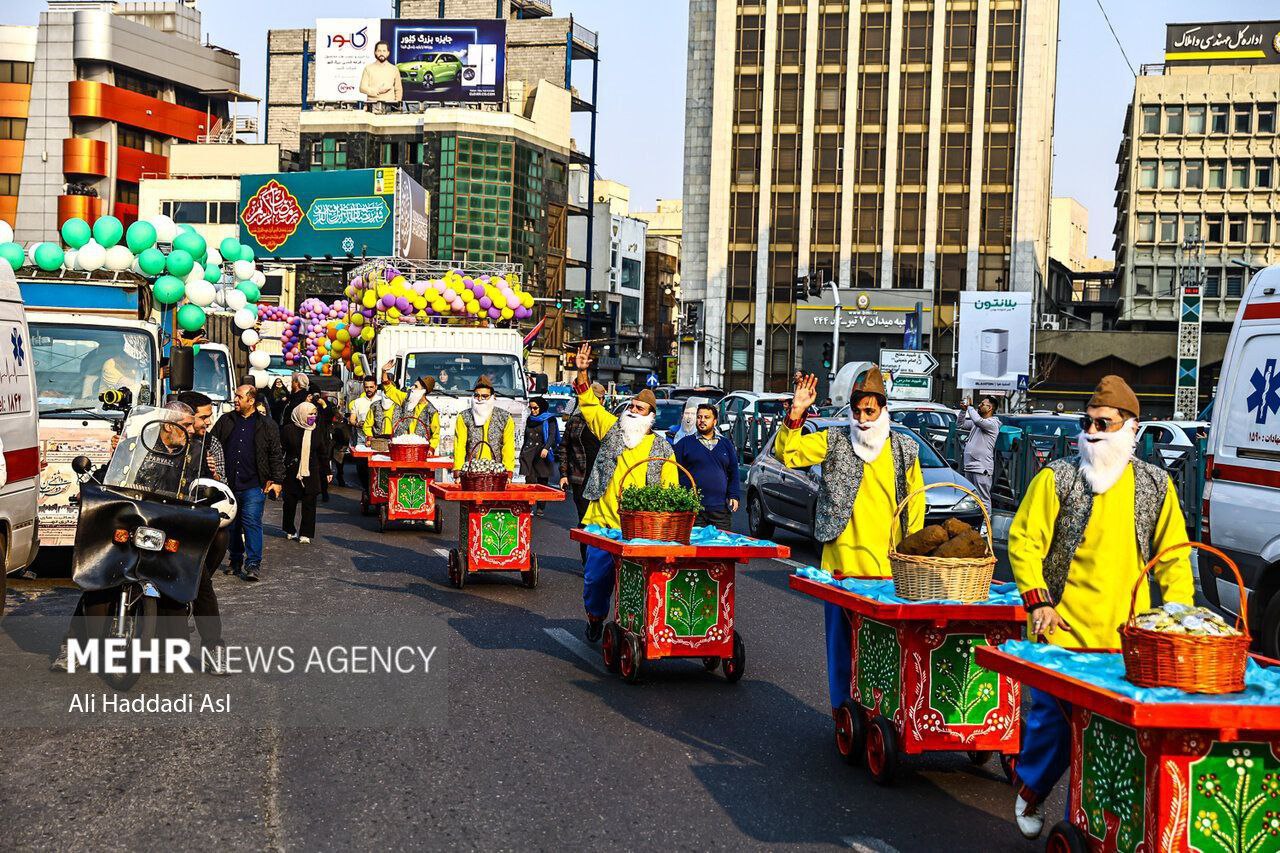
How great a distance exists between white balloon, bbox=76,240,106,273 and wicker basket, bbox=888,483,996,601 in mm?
13125

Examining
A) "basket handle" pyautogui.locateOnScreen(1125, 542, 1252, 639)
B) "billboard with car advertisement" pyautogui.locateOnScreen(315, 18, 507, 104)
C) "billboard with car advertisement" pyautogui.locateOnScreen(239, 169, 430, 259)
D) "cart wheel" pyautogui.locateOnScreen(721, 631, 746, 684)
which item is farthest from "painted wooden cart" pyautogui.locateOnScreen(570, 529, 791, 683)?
"billboard with car advertisement" pyautogui.locateOnScreen(315, 18, 507, 104)

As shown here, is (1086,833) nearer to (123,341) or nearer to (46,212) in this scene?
(123,341)

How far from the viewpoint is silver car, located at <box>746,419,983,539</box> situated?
16359 millimetres

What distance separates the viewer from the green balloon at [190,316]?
61.8 feet

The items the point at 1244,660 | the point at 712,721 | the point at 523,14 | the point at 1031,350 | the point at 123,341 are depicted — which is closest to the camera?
the point at 1244,660

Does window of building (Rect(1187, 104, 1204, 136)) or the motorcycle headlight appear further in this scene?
window of building (Rect(1187, 104, 1204, 136))

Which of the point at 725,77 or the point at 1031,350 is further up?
the point at 725,77

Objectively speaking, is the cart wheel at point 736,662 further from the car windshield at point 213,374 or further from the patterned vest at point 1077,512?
the car windshield at point 213,374

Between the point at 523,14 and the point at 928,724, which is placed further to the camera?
the point at 523,14

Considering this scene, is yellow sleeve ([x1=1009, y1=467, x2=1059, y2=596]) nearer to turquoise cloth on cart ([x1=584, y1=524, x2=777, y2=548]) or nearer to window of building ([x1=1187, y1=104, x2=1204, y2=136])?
turquoise cloth on cart ([x1=584, y1=524, x2=777, y2=548])

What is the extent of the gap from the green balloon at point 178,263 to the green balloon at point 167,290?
43cm

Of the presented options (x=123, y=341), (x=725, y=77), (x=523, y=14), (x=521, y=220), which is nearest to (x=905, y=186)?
(x=725, y=77)

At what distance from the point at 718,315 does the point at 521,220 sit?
78.7 feet

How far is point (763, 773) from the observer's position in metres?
7.04
